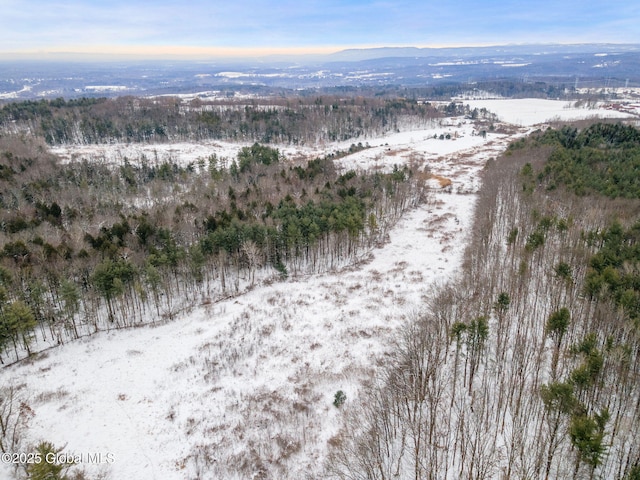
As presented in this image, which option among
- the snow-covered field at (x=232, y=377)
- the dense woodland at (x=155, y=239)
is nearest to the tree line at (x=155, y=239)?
the dense woodland at (x=155, y=239)

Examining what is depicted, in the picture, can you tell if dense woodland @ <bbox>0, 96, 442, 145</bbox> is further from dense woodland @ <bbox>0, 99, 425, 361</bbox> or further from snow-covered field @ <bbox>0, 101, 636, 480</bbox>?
snow-covered field @ <bbox>0, 101, 636, 480</bbox>

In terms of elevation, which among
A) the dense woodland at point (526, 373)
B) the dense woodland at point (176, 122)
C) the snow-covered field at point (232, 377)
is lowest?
the snow-covered field at point (232, 377)

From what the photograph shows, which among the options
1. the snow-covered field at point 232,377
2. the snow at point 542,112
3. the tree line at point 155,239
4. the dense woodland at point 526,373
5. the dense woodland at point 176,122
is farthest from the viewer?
the snow at point 542,112

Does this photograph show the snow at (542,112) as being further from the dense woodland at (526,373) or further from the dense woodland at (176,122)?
the dense woodland at (526,373)

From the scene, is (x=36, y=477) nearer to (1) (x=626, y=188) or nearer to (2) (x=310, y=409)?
(2) (x=310, y=409)

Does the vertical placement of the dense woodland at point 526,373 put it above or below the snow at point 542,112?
below

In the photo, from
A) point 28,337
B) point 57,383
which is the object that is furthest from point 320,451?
point 28,337

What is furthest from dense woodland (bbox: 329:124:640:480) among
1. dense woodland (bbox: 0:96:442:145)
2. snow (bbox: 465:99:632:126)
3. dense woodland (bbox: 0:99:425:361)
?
snow (bbox: 465:99:632:126)
